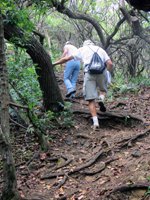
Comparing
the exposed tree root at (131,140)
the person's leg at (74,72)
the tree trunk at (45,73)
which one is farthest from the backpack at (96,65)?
the person's leg at (74,72)

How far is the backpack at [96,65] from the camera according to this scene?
7172mm

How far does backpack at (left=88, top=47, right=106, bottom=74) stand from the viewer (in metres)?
7.17

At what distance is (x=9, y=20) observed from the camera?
6020 mm

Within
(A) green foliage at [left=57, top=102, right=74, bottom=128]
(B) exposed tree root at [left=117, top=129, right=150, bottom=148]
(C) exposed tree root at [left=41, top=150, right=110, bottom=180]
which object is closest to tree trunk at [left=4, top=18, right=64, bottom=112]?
(A) green foliage at [left=57, top=102, right=74, bottom=128]

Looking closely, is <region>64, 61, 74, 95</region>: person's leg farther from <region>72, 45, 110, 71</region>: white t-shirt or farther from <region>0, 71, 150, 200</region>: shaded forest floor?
<region>72, 45, 110, 71</region>: white t-shirt

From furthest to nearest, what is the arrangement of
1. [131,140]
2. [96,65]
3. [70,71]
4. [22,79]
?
1. [70,71]
2. [96,65]
3. [22,79]
4. [131,140]

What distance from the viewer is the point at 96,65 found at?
23.6 feet

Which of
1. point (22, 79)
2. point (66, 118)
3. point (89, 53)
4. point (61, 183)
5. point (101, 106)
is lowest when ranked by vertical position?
point (61, 183)

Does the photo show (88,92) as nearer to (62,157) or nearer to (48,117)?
(48,117)

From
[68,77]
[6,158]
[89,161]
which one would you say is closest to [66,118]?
[89,161]

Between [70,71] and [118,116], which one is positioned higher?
[70,71]

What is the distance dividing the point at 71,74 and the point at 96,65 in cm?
276

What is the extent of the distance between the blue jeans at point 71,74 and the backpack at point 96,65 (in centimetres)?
239

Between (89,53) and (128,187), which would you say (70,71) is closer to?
(89,53)
